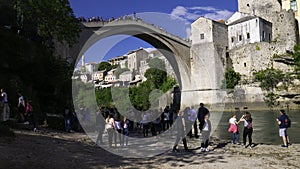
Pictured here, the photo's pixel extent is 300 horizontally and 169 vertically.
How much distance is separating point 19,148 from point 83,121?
8.46 meters

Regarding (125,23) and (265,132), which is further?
(125,23)

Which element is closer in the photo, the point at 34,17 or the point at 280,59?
the point at 34,17

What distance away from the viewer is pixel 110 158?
8.75 meters

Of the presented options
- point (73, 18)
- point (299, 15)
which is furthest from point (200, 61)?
point (73, 18)

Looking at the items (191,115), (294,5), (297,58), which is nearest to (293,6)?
(294,5)

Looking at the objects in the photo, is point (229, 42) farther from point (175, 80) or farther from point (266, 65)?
point (175, 80)

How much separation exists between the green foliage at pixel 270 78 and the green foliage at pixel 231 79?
10.1ft

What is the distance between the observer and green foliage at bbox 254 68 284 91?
40.9 m

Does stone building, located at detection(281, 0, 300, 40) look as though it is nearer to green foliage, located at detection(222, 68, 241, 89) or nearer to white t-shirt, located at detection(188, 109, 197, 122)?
green foliage, located at detection(222, 68, 241, 89)

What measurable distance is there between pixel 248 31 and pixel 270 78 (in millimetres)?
9923

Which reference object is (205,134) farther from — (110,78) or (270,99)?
(110,78)

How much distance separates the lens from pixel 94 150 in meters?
9.73

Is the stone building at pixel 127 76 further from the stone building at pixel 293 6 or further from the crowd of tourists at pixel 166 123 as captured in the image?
the crowd of tourists at pixel 166 123

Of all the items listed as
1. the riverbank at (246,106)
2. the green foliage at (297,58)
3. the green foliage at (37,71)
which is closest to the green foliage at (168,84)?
the riverbank at (246,106)
